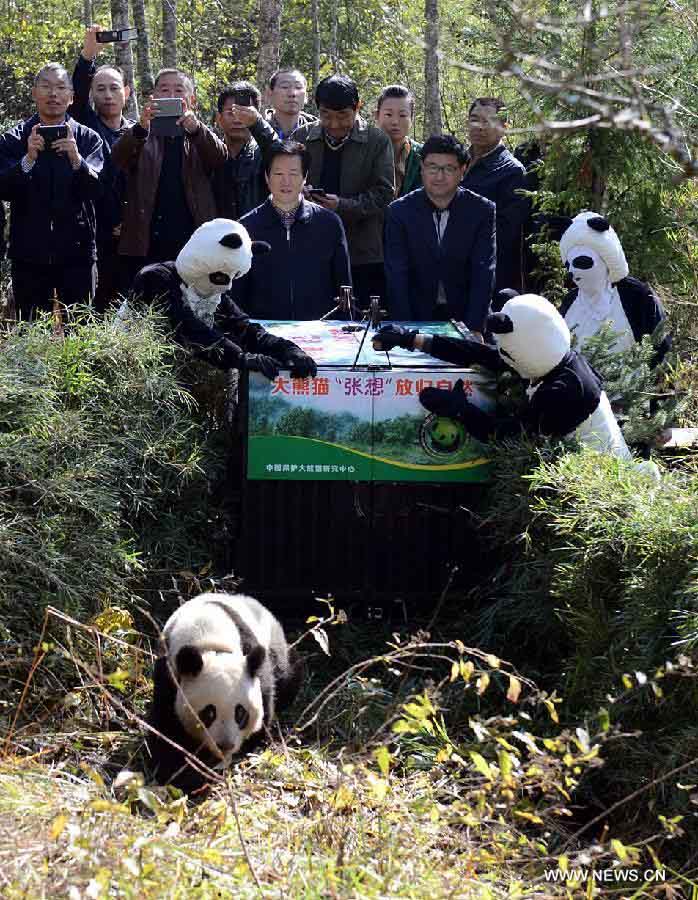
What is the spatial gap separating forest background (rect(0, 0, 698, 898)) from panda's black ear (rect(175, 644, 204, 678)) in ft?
0.65

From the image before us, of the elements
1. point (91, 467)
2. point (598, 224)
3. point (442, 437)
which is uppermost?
point (598, 224)

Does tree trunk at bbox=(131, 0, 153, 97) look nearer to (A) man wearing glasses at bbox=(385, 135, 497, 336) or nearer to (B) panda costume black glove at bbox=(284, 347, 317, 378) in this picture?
(A) man wearing glasses at bbox=(385, 135, 497, 336)

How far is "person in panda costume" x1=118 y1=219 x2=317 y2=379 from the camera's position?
6.41 metres

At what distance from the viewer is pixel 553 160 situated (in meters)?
8.32

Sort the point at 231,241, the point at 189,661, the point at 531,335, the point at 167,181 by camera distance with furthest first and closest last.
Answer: the point at 167,181 < the point at 231,241 < the point at 531,335 < the point at 189,661

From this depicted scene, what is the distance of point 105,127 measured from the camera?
→ 9.08 m

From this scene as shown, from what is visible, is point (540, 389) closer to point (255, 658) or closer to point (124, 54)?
point (255, 658)

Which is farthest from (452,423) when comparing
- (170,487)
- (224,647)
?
(224,647)

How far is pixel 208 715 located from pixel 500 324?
234cm

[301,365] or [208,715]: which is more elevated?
[301,365]

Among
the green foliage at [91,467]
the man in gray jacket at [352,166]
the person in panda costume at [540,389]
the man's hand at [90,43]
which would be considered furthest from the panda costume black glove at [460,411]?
the man's hand at [90,43]

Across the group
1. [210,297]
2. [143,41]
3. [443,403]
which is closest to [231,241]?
[210,297]

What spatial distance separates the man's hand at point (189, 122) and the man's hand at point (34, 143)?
916 millimetres

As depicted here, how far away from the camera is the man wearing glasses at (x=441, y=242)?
7.64 meters
